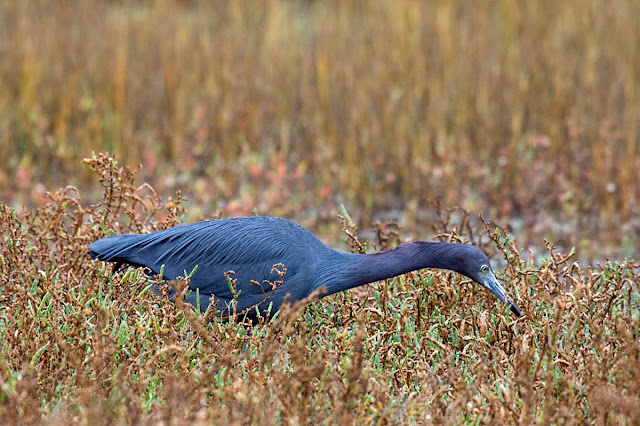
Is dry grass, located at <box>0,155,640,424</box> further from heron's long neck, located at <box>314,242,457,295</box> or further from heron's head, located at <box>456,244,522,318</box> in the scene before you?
heron's long neck, located at <box>314,242,457,295</box>

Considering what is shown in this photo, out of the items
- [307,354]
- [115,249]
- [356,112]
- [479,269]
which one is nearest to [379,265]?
[479,269]

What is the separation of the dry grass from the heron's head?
11 centimetres

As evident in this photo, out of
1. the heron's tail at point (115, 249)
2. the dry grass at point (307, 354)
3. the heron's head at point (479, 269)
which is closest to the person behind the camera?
the dry grass at point (307, 354)

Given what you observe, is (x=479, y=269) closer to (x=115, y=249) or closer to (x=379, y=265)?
(x=379, y=265)

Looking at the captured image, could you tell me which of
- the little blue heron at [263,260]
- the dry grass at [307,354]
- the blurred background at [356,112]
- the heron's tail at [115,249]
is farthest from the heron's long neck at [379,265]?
the blurred background at [356,112]

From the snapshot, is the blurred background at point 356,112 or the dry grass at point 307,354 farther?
the blurred background at point 356,112

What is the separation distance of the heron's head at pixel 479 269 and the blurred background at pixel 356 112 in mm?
2183

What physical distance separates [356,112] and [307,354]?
3.98 m

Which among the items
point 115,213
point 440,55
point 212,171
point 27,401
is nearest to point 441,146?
point 440,55

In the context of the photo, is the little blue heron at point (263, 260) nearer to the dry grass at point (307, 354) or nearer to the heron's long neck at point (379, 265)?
the heron's long neck at point (379, 265)

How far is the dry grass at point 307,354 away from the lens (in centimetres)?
280

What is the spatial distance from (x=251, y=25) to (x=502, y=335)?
562 cm

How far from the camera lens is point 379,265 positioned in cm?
360

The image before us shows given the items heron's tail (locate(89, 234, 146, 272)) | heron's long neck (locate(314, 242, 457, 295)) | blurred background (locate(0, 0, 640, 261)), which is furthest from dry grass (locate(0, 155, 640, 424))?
blurred background (locate(0, 0, 640, 261))
